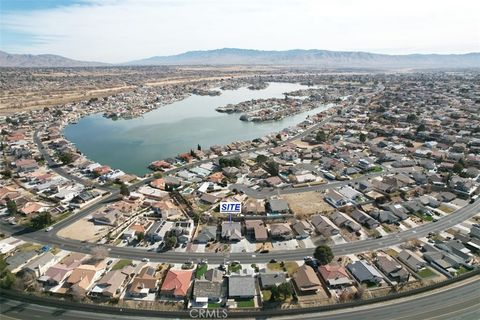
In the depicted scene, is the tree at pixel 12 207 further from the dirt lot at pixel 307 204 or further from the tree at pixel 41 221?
the dirt lot at pixel 307 204

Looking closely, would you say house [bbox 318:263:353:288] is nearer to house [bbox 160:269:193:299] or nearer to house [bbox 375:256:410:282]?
house [bbox 375:256:410:282]

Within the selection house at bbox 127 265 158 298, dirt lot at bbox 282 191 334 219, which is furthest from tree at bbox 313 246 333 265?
house at bbox 127 265 158 298

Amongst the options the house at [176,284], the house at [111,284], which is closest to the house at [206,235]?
the house at [176,284]

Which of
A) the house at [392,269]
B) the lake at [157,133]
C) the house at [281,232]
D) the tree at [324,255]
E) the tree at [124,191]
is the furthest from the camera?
the lake at [157,133]

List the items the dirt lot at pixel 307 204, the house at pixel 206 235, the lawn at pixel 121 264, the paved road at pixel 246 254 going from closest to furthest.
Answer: the lawn at pixel 121 264 → the paved road at pixel 246 254 → the house at pixel 206 235 → the dirt lot at pixel 307 204

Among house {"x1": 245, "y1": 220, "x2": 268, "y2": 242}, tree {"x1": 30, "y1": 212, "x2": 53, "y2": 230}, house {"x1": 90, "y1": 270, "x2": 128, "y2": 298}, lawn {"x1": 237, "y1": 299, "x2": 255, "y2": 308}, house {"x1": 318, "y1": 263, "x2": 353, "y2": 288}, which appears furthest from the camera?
tree {"x1": 30, "y1": 212, "x2": 53, "y2": 230}

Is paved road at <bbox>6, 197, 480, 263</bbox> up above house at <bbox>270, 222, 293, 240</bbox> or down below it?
below

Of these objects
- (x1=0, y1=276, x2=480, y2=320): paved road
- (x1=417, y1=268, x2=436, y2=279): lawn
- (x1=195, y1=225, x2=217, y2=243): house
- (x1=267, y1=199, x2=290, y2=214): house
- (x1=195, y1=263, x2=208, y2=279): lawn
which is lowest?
(x1=0, y1=276, x2=480, y2=320): paved road

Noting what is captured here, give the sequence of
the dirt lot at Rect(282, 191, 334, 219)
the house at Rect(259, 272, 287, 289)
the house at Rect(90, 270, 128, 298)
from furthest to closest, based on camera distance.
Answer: the dirt lot at Rect(282, 191, 334, 219), the house at Rect(259, 272, 287, 289), the house at Rect(90, 270, 128, 298)
